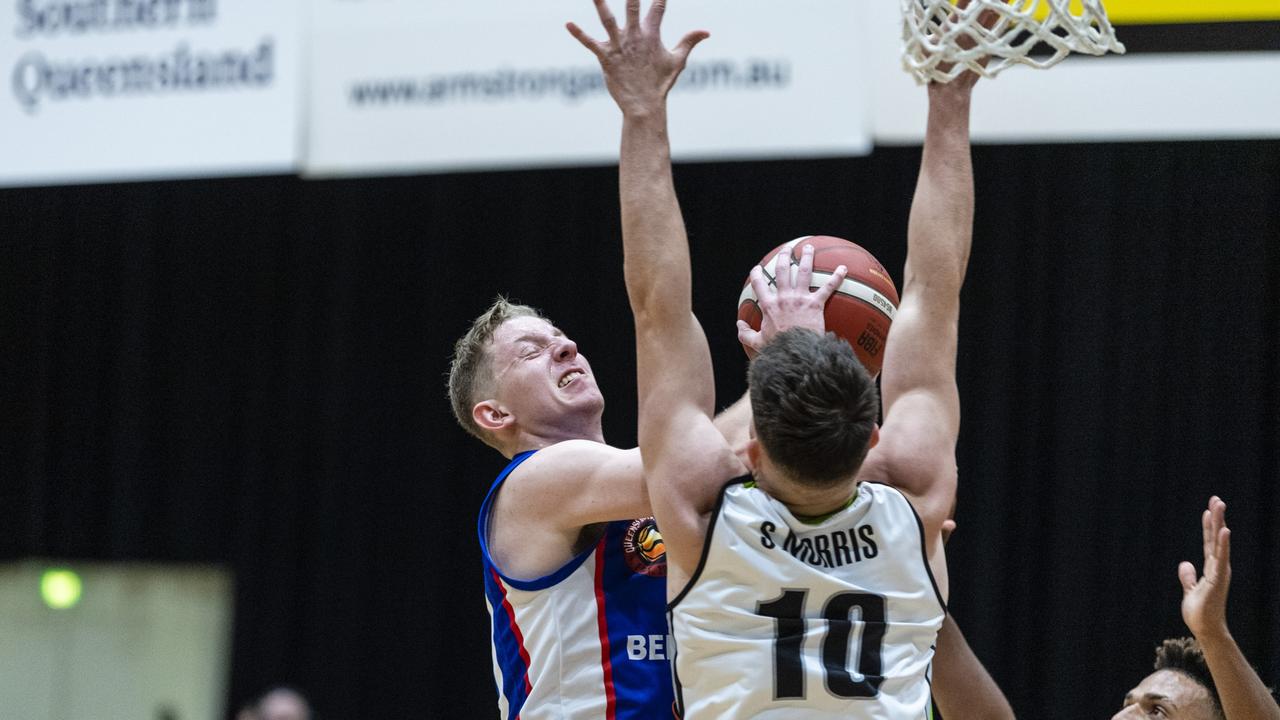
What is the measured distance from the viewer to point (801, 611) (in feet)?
7.92

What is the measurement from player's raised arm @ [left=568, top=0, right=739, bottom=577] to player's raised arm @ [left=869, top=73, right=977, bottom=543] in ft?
1.05

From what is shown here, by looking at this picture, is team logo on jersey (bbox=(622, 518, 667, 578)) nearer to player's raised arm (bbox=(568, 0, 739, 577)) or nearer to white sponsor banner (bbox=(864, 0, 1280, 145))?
player's raised arm (bbox=(568, 0, 739, 577))

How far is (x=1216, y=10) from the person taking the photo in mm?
5547

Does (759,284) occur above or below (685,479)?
above

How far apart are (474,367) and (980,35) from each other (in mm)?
1466

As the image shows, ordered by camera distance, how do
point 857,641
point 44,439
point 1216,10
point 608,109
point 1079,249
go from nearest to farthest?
point 857,641 → point 1216,10 → point 608,109 → point 1079,249 → point 44,439

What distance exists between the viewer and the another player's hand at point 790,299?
2.70 m

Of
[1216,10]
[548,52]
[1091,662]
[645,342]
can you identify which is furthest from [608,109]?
[645,342]

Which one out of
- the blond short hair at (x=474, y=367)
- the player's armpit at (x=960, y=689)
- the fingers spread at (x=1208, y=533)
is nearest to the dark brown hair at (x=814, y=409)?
the blond short hair at (x=474, y=367)

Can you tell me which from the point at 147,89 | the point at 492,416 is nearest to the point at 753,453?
the point at 492,416

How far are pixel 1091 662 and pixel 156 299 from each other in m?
5.59

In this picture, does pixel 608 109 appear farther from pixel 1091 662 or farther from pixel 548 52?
pixel 1091 662

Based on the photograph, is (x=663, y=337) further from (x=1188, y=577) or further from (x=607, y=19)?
(x=1188, y=577)

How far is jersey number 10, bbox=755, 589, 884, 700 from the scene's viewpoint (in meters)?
2.38
